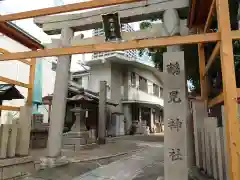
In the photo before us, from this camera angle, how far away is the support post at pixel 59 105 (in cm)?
616

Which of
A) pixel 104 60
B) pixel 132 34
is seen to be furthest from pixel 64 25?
pixel 104 60

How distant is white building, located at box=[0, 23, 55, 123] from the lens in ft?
15.5

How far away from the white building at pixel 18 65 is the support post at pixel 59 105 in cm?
111

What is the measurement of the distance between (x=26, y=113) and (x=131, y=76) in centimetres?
1657

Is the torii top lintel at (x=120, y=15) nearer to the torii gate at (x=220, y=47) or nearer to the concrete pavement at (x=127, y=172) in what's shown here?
the torii gate at (x=220, y=47)

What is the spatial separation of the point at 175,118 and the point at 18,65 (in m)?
15.9

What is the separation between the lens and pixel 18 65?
1664 centimetres

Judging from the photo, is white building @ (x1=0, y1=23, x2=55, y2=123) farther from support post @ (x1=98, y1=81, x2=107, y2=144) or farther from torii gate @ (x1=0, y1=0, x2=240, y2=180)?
support post @ (x1=98, y1=81, x2=107, y2=144)

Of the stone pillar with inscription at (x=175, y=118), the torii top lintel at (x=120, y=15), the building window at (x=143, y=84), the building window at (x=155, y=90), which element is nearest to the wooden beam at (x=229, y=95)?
the stone pillar with inscription at (x=175, y=118)

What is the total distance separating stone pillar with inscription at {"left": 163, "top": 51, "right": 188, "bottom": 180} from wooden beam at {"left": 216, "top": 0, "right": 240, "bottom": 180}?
1531 millimetres

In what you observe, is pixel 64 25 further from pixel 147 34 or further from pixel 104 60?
pixel 104 60

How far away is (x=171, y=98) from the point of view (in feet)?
13.7

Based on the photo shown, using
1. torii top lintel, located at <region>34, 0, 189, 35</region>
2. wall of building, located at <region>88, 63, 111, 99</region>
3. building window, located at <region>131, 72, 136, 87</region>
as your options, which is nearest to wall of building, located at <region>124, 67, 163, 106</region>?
building window, located at <region>131, 72, 136, 87</region>

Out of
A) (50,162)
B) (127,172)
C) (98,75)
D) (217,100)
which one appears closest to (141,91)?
(98,75)
